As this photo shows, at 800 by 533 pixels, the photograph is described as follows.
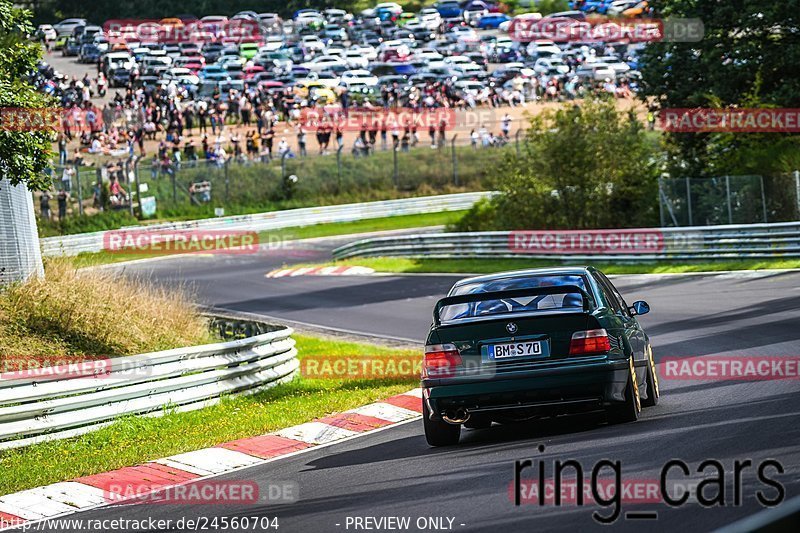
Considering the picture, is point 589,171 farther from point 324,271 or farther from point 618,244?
point 324,271

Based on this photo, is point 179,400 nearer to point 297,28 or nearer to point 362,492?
point 362,492

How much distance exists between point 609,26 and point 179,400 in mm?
72295

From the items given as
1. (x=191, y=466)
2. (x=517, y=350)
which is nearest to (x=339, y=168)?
(x=191, y=466)

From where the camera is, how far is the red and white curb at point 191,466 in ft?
30.9

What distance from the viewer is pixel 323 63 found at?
7225cm

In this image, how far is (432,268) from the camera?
33188 millimetres

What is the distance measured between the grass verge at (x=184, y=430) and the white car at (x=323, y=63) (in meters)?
57.0

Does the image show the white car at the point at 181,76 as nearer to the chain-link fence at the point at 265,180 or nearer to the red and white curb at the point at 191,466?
the chain-link fence at the point at 265,180

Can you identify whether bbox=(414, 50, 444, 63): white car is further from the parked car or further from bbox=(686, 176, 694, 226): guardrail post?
the parked car

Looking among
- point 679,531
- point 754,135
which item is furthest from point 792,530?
point 754,135

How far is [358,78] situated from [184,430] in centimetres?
5701

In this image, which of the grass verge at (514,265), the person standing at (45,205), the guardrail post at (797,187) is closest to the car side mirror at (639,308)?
the grass verge at (514,265)

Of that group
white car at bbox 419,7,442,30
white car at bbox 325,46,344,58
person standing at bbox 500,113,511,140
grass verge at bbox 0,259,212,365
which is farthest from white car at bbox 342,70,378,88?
grass verge at bbox 0,259,212,365

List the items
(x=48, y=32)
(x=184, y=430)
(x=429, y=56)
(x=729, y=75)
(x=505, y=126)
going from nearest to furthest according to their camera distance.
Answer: (x=184, y=430)
(x=729, y=75)
(x=505, y=126)
(x=429, y=56)
(x=48, y=32)
